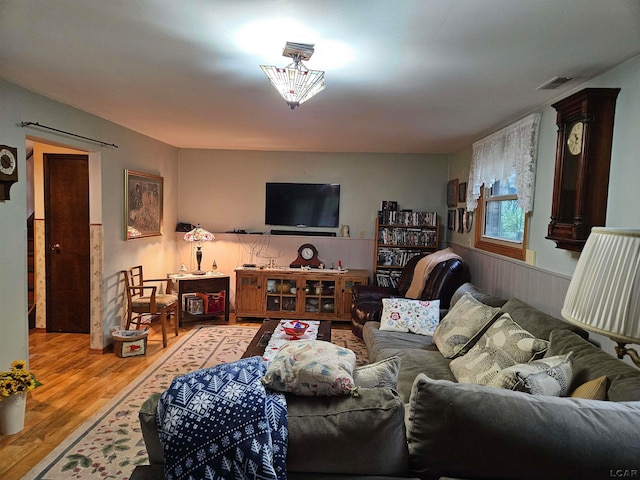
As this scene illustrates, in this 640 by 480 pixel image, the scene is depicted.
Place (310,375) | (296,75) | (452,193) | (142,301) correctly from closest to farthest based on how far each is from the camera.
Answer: (310,375) < (296,75) < (142,301) < (452,193)

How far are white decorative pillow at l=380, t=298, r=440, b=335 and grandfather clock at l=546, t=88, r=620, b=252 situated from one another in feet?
4.14

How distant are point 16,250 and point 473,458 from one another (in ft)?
10.4

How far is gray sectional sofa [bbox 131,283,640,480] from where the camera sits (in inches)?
42.6

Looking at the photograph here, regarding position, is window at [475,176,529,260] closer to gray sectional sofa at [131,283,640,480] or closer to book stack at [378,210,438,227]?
book stack at [378,210,438,227]

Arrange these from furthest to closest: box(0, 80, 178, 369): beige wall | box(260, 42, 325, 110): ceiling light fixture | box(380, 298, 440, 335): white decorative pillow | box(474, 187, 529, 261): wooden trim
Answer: box(380, 298, 440, 335): white decorative pillow
box(474, 187, 529, 261): wooden trim
box(0, 80, 178, 369): beige wall
box(260, 42, 325, 110): ceiling light fixture

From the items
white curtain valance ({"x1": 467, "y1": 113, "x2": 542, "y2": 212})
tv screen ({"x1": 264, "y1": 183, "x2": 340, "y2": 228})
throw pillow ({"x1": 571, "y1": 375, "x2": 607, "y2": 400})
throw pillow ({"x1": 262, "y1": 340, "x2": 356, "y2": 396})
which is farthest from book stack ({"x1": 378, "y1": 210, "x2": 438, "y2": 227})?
throw pillow ({"x1": 262, "y1": 340, "x2": 356, "y2": 396})

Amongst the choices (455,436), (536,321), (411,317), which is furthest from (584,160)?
(455,436)

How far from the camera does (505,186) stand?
381 centimetres

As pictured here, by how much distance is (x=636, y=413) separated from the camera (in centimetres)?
113

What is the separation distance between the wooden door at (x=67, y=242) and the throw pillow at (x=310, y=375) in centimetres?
398

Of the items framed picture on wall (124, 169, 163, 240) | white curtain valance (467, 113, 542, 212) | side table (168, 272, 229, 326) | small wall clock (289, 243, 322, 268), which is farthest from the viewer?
small wall clock (289, 243, 322, 268)

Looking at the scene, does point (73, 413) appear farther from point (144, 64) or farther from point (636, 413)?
point (636, 413)

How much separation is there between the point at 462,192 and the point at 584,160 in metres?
2.63

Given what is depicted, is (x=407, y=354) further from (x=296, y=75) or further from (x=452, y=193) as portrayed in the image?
(x=452, y=193)
